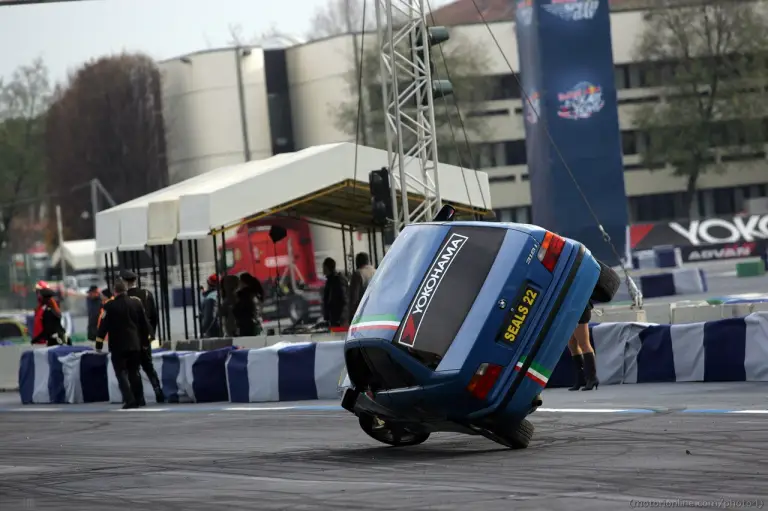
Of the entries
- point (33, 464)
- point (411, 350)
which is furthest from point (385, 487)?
point (33, 464)

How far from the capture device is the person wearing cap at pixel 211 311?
88.6ft

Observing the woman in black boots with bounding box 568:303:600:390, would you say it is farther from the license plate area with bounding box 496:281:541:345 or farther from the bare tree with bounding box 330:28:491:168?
the bare tree with bounding box 330:28:491:168

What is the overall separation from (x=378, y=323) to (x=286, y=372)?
8.28 m

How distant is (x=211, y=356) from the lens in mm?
19734

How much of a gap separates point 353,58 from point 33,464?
69.5 meters

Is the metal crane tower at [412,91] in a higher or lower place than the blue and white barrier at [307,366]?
higher

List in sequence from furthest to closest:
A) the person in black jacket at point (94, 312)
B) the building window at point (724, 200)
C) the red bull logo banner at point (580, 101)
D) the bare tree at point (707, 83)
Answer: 1. the building window at point (724, 200)
2. the bare tree at point (707, 83)
3. the red bull logo banner at point (580, 101)
4. the person in black jacket at point (94, 312)

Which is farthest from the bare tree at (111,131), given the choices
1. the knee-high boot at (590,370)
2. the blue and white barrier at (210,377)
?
the knee-high boot at (590,370)

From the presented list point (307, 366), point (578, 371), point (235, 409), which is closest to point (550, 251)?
point (578, 371)

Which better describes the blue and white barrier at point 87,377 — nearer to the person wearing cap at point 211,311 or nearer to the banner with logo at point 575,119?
the person wearing cap at point 211,311

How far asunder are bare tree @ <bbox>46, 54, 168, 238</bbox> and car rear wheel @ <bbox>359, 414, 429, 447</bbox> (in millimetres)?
84173

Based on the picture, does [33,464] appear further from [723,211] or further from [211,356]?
[723,211]

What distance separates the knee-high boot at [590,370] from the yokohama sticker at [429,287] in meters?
5.86

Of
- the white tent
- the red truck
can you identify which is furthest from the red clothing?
the white tent
